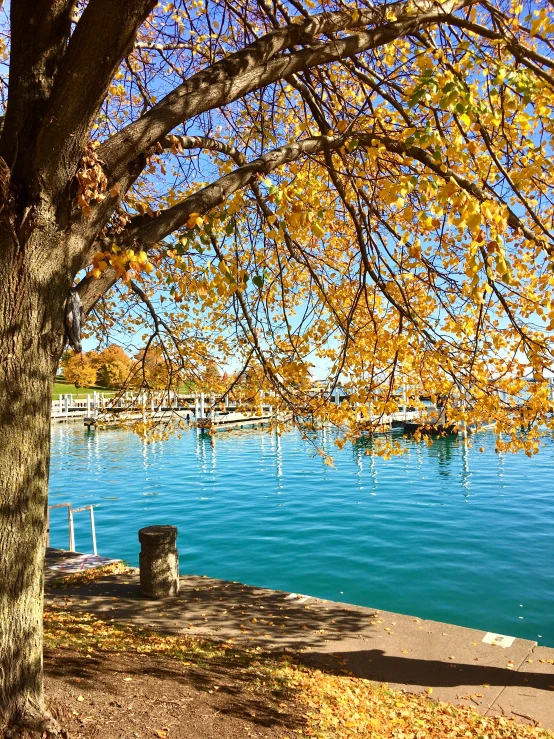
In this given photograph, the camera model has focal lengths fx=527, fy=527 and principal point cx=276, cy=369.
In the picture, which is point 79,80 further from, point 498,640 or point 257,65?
point 498,640

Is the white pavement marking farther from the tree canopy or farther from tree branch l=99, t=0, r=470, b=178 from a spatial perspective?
tree branch l=99, t=0, r=470, b=178

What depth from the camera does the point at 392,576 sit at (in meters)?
13.0

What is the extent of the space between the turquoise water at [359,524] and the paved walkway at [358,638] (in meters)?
2.59

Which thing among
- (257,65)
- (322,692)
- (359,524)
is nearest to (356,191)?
(257,65)

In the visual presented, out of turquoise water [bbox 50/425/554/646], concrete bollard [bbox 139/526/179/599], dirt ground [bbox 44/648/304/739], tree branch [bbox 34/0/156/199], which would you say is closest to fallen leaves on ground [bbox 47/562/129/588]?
concrete bollard [bbox 139/526/179/599]

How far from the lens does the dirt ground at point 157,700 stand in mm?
3947

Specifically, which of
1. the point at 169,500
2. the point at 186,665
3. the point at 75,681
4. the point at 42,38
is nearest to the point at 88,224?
the point at 42,38

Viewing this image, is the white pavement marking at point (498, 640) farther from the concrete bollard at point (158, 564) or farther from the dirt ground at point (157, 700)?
the concrete bollard at point (158, 564)

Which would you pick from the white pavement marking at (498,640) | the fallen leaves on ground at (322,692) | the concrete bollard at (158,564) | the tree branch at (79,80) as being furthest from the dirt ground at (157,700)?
the tree branch at (79,80)

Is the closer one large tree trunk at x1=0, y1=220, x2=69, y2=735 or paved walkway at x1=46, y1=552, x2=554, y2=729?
large tree trunk at x1=0, y1=220, x2=69, y2=735

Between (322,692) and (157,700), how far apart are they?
1.79 meters

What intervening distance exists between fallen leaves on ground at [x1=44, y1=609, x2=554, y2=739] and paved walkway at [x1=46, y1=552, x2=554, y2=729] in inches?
11.9

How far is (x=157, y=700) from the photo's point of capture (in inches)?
181

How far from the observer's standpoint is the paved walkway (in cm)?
586
